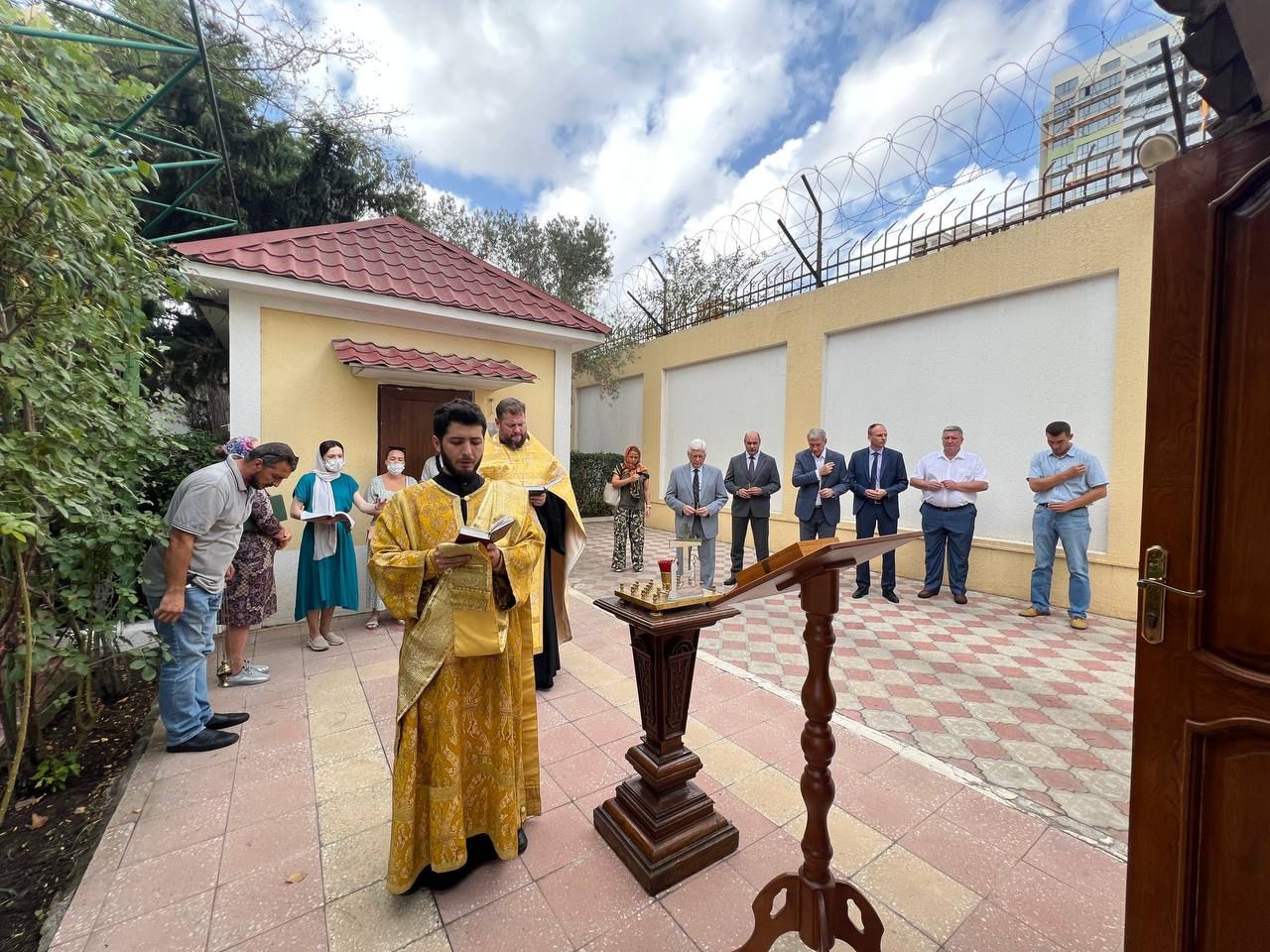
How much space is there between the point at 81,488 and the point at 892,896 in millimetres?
3780

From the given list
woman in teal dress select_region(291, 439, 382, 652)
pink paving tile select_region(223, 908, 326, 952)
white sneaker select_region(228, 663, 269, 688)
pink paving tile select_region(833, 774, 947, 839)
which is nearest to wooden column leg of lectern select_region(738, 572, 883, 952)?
pink paving tile select_region(833, 774, 947, 839)

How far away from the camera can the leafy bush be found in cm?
1290

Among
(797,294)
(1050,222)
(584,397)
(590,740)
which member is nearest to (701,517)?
(590,740)

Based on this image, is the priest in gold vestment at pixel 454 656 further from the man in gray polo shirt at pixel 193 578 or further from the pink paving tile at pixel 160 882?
the man in gray polo shirt at pixel 193 578

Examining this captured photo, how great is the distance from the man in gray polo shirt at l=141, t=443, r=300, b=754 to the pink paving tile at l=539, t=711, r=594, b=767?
180cm

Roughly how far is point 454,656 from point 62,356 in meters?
2.36

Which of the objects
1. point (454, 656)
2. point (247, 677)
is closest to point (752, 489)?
point (454, 656)

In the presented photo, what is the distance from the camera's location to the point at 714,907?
1.87 meters

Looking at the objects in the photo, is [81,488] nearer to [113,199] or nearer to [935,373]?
[113,199]

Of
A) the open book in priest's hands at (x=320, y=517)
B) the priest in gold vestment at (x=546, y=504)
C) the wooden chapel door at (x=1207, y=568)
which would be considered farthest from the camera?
the open book in priest's hands at (x=320, y=517)

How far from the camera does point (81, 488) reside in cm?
235

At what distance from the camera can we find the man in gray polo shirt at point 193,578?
111 inches

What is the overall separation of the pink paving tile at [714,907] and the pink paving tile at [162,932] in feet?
5.32

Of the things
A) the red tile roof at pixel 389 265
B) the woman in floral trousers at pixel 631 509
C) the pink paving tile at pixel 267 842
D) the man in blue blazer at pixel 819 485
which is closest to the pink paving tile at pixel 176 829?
the pink paving tile at pixel 267 842
